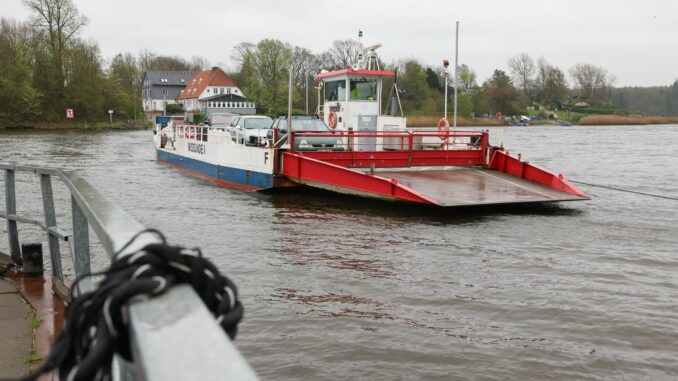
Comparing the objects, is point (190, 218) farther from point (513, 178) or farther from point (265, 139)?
point (513, 178)

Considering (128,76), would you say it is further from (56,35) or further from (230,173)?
(230,173)

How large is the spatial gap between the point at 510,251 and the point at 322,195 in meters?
6.83

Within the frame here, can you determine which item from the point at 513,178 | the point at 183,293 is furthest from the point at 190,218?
the point at 183,293

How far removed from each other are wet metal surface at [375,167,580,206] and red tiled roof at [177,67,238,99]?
308ft

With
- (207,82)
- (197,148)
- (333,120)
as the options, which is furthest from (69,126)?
(333,120)

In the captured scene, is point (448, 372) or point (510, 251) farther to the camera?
point (510, 251)

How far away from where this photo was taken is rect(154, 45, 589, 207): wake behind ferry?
13.8 meters

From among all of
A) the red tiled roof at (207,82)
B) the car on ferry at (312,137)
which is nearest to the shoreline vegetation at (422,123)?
the red tiled roof at (207,82)

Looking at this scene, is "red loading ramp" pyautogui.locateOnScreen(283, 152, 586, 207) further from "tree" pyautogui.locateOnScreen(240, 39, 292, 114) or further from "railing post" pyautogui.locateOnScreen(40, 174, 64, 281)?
"tree" pyautogui.locateOnScreen(240, 39, 292, 114)

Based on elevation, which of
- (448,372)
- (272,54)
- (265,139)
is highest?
(272,54)

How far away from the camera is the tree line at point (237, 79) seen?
68750mm

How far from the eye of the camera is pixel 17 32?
252ft

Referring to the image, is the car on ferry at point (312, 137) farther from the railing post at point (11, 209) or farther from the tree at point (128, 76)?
the tree at point (128, 76)

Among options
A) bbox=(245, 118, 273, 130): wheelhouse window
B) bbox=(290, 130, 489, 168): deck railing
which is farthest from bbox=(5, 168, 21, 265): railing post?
bbox=(245, 118, 273, 130): wheelhouse window
